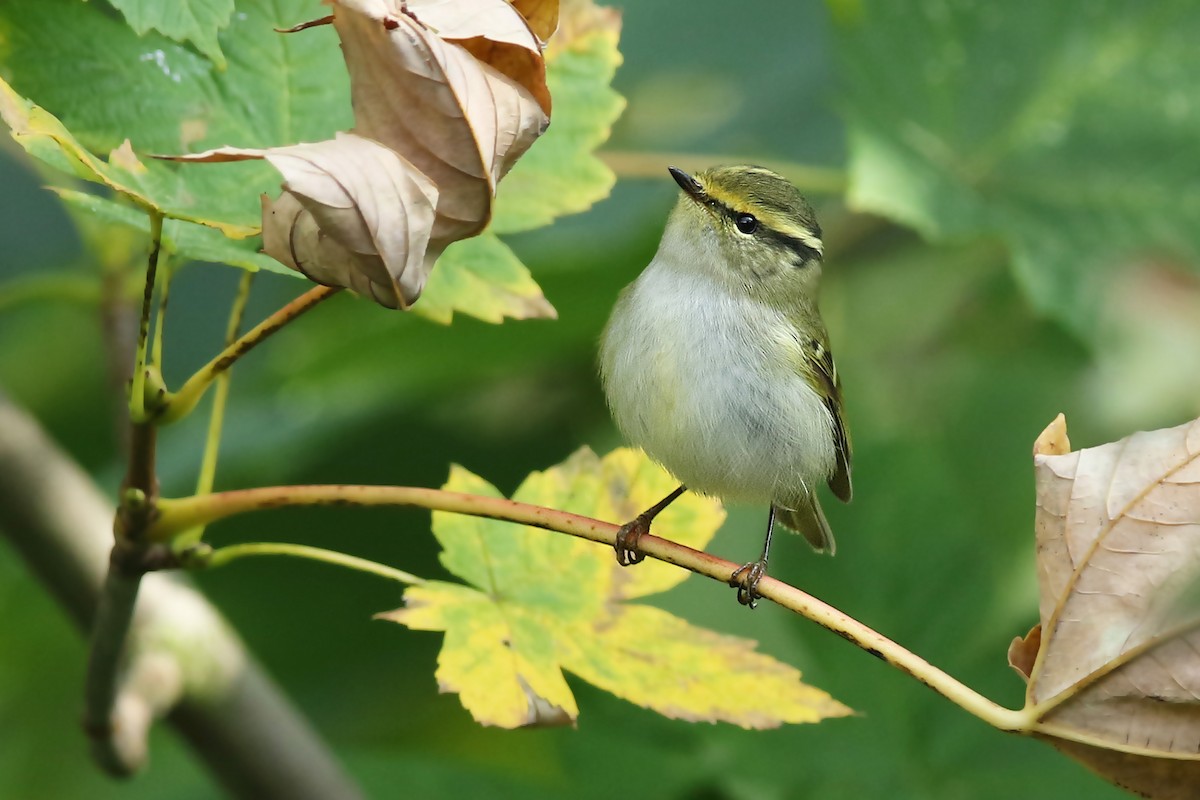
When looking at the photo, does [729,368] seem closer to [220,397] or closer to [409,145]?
[220,397]

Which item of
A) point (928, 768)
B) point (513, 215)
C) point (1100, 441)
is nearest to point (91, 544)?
point (513, 215)

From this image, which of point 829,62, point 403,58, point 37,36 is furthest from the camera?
point 829,62

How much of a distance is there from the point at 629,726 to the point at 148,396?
5.17 ft

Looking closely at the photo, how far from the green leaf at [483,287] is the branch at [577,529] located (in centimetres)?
37

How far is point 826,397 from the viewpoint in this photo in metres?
2.60

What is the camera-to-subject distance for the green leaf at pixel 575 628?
1707 millimetres

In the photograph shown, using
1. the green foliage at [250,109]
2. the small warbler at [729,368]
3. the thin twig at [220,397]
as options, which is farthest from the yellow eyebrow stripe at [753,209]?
the thin twig at [220,397]

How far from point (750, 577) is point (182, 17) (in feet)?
3.70

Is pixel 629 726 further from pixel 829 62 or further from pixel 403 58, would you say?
pixel 829 62

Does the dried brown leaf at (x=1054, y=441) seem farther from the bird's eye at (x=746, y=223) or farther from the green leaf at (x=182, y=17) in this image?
the bird's eye at (x=746, y=223)

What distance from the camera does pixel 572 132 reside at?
2.00 m

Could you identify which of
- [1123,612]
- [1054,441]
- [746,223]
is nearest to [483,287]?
[1054,441]

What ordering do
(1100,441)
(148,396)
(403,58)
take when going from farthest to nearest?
(1100,441) < (148,396) < (403,58)

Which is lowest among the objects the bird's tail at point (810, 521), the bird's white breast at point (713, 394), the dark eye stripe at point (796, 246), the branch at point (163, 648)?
the branch at point (163, 648)
